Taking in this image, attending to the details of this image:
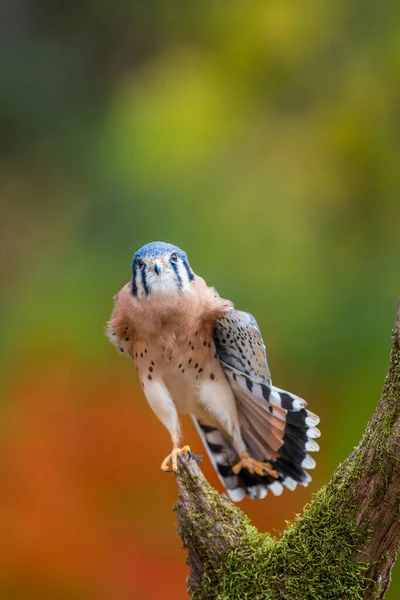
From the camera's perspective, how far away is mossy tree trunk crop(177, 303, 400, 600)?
242 centimetres

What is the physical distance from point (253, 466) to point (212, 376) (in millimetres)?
409

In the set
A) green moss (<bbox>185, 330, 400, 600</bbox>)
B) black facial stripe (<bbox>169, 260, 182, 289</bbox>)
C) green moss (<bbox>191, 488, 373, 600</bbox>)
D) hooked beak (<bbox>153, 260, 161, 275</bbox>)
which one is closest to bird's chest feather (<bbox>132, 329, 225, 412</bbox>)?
black facial stripe (<bbox>169, 260, 182, 289</bbox>)

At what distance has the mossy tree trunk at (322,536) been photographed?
2.42 meters

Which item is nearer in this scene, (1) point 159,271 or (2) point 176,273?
(1) point 159,271

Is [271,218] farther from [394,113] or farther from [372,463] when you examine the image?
[372,463]

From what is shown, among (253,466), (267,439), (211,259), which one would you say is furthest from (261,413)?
(211,259)

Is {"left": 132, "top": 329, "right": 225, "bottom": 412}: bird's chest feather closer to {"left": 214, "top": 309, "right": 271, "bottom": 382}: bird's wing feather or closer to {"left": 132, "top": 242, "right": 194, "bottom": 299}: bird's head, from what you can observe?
{"left": 214, "top": 309, "right": 271, "bottom": 382}: bird's wing feather

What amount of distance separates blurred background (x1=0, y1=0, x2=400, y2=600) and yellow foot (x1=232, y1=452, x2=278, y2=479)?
97 cm

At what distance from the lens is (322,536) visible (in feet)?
8.45

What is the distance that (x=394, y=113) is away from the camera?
4676 mm

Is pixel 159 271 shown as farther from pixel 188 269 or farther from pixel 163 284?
pixel 188 269

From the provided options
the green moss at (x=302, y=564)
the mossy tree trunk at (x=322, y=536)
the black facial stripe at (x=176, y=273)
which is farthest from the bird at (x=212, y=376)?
the green moss at (x=302, y=564)

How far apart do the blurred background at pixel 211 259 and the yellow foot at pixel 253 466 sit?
3.20 ft

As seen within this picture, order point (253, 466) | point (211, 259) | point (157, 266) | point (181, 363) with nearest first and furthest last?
1. point (157, 266)
2. point (181, 363)
3. point (253, 466)
4. point (211, 259)
